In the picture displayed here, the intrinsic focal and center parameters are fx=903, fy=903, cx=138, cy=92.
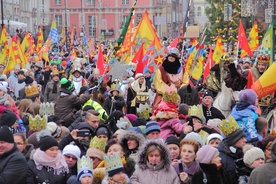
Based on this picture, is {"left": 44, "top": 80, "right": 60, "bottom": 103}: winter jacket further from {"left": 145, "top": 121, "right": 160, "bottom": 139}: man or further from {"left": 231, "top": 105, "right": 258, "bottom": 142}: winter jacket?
{"left": 145, "top": 121, "right": 160, "bottom": 139}: man

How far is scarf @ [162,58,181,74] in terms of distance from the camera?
1431 centimetres

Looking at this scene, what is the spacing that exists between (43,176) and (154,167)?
1042 mm

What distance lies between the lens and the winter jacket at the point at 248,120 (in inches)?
414

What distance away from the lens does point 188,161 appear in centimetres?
847

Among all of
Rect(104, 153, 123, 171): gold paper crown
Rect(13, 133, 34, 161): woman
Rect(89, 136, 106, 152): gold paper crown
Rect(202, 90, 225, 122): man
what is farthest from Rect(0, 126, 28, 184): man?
Rect(202, 90, 225, 122): man

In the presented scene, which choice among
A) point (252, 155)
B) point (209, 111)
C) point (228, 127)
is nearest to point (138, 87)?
point (209, 111)

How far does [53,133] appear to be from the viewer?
10.8 metres

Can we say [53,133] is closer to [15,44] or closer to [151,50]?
[151,50]

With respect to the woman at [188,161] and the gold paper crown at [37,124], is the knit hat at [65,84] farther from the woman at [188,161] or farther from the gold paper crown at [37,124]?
the woman at [188,161]

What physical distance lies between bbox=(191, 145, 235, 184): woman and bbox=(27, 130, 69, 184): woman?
1.29 meters

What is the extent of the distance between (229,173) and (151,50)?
1174cm

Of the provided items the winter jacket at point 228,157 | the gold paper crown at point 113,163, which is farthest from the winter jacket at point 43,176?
the winter jacket at point 228,157

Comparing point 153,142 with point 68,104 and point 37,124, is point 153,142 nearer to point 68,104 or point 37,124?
point 37,124

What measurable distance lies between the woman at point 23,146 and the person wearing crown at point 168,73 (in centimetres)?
488
